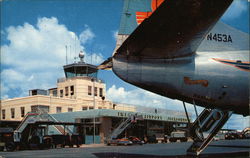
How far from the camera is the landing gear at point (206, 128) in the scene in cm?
1426

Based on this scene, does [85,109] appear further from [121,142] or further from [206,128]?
[206,128]

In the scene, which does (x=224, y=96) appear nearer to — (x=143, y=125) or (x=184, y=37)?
(x=184, y=37)

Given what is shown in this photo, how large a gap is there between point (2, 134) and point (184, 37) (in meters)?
29.4

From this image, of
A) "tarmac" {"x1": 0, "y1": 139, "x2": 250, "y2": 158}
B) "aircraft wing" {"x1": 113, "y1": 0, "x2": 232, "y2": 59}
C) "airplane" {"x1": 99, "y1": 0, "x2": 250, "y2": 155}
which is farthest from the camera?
"tarmac" {"x1": 0, "y1": 139, "x2": 250, "y2": 158}

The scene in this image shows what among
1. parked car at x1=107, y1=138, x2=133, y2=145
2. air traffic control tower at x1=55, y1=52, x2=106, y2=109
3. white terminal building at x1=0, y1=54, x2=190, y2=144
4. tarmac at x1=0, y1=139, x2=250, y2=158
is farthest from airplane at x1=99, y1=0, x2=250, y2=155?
air traffic control tower at x1=55, y1=52, x2=106, y2=109

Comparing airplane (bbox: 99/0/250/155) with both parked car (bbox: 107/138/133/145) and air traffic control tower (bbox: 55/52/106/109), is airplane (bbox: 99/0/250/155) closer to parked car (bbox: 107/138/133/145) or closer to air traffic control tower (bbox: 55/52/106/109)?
parked car (bbox: 107/138/133/145)

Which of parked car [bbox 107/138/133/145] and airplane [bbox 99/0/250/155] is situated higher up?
airplane [bbox 99/0/250/155]

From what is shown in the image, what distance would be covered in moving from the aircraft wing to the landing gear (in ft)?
13.7

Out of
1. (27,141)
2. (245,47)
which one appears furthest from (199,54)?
(27,141)

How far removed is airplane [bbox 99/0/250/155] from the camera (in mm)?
10062

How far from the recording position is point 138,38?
10.5 meters

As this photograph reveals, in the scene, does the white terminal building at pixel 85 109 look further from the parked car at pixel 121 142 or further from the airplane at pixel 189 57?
the airplane at pixel 189 57

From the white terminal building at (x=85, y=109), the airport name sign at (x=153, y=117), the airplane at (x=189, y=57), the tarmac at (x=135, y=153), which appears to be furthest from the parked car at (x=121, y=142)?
the airplane at (x=189, y=57)

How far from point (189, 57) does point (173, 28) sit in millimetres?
2935
